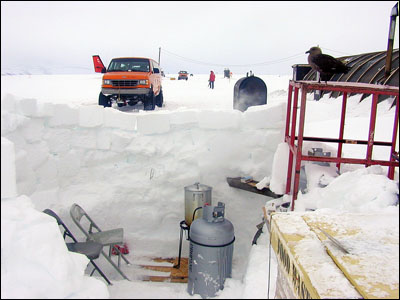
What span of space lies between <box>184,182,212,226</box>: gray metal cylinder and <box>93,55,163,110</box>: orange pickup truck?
243 inches

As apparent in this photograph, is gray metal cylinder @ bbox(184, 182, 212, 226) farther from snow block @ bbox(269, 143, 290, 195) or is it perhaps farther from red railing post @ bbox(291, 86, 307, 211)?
red railing post @ bbox(291, 86, 307, 211)

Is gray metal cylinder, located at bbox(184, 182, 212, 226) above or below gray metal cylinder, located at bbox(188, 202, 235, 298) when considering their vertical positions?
above

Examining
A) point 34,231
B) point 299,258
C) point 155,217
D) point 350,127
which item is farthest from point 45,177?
point 350,127

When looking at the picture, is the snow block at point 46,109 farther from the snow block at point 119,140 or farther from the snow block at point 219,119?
the snow block at point 219,119

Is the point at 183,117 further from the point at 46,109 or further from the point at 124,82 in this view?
the point at 124,82

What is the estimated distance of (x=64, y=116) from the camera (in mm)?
4762

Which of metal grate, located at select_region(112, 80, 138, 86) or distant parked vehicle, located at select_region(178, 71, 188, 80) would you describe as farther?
distant parked vehicle, located at select_region(178, 71, 188, 80)

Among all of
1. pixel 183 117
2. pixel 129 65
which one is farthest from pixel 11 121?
pixel 129 65

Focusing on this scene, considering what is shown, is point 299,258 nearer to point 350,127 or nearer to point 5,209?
point 5,209

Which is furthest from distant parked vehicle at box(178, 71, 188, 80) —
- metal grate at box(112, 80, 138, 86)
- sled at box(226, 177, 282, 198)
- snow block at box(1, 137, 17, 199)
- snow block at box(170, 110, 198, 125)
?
snow block at box(1, 137, 17, 199)

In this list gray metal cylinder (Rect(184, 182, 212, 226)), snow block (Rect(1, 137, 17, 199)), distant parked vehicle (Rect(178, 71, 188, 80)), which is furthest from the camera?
distant parked vehicle (Rect(178, 71, 188, 80))

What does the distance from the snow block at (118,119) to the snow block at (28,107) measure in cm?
98

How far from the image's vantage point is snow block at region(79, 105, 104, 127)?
16.0 ft

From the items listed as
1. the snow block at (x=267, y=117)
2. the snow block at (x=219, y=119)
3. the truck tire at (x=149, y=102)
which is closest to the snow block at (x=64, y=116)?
the snow block at (x=219, y=119)
